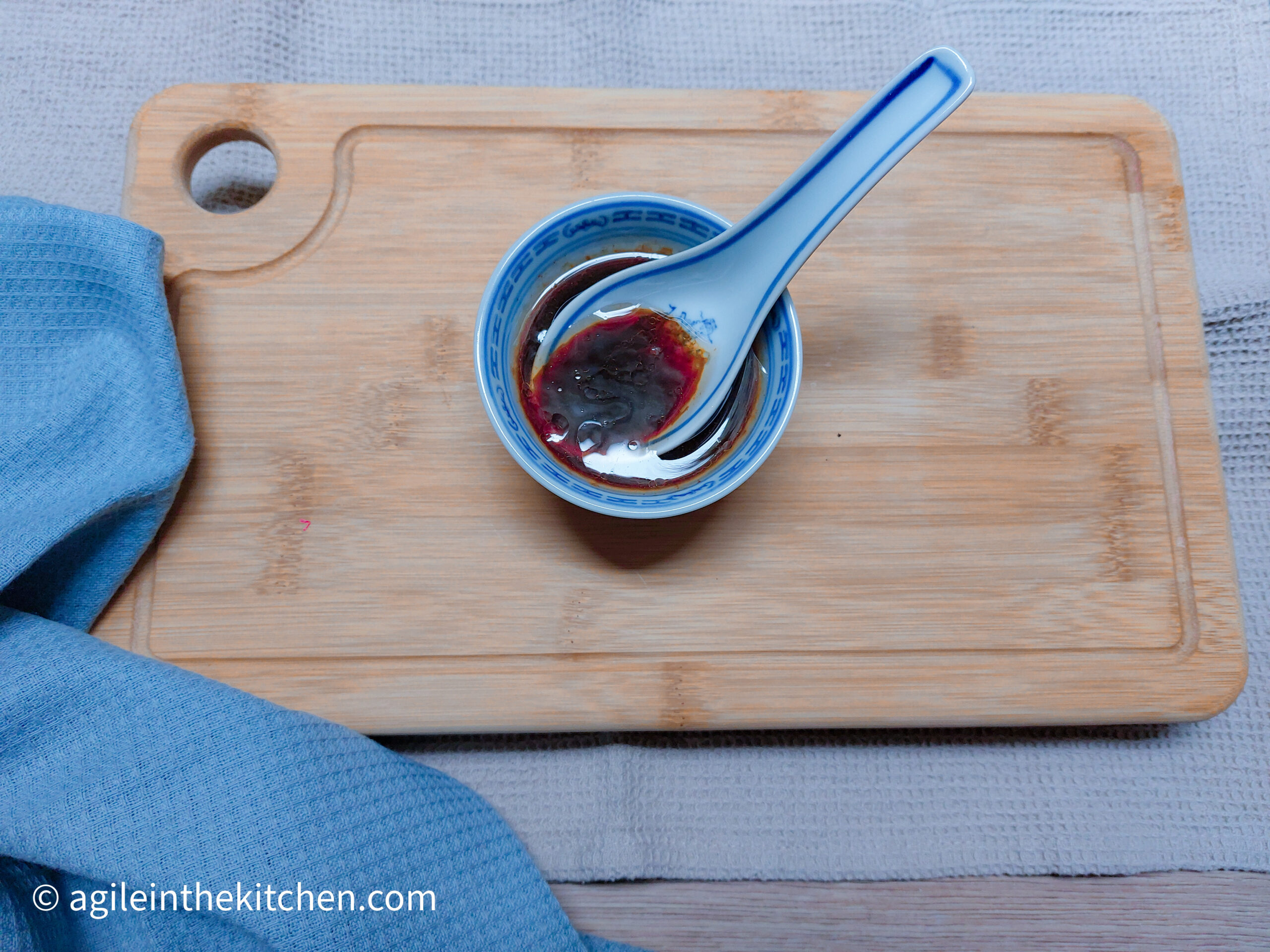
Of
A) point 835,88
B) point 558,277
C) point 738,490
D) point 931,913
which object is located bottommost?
point 931,913

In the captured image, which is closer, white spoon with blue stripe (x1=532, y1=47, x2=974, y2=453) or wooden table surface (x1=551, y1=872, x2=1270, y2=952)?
white spoon with blue stripe (x1=532, y1=47, x2=974, y2=453)

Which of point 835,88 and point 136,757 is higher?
point 835,88

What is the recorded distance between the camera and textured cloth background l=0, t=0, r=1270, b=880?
0.76 metres

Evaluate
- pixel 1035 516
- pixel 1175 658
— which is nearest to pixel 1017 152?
pixel 1035 516

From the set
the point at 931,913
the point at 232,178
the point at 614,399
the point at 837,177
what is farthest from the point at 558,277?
the point at 931,913

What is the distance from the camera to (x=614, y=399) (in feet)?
2.10

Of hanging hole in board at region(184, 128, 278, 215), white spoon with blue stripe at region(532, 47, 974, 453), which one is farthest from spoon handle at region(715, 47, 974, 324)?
hanging hole in board at region(184, 128, 278, 215)

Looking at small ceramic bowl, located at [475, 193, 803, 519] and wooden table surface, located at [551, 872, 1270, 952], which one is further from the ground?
small ceramic bowl, located at [475, 193, 803, 519]

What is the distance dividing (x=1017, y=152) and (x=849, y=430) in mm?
281

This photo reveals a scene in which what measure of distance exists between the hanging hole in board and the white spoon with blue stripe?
1.39ft

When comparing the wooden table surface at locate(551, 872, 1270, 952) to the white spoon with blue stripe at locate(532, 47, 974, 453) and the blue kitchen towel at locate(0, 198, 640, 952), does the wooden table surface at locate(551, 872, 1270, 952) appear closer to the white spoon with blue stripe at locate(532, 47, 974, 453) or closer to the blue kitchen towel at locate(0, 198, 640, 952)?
the blue kitchen towel at locate(0, 198, 640, 952)

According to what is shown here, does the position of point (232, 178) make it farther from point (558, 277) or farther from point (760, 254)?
point (760, 254)

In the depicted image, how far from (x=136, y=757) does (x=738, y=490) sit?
1.52 ft

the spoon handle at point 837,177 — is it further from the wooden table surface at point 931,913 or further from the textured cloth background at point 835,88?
the wooden table surface at point 931,913
